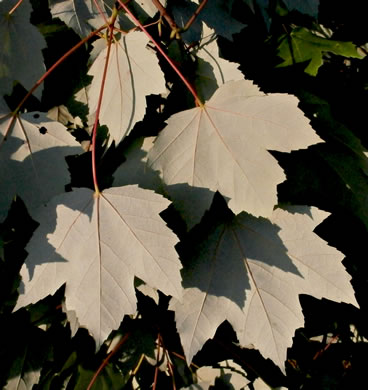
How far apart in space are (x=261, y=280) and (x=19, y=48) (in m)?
0.68

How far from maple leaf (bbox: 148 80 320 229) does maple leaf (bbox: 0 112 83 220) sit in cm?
17

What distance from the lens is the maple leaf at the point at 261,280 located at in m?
0.97

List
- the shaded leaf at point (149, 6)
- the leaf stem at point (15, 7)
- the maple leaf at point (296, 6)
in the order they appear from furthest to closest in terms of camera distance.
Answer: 1. the maple leaf at point (296, 6)
2. the shaded leaf at point (149, 6)
3. the leaf stem at point (15, 7)

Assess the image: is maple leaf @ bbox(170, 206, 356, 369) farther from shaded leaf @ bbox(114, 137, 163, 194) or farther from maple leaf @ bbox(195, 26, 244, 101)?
maple leaf @ bbox(195, 26, 244, 101)

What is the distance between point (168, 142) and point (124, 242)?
0.20 metres

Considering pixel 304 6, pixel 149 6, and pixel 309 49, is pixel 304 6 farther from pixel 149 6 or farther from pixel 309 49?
pixel 149 6

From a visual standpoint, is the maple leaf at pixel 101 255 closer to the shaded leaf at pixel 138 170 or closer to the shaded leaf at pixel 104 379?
the shaded leaf at pixel 138 170

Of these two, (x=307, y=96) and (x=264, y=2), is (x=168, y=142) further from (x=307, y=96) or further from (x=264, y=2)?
(x=264, y=2)

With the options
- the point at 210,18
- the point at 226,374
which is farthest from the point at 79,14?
the point at 226,374

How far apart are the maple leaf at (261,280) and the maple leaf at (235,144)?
0.54 ft

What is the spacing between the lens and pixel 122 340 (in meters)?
1.22

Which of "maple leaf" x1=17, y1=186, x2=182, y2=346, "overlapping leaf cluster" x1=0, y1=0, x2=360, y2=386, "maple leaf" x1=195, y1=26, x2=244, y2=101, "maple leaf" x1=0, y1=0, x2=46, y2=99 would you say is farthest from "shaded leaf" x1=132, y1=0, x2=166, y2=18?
"maple leaf" x1=17, y1=186, x2=182, y2=346

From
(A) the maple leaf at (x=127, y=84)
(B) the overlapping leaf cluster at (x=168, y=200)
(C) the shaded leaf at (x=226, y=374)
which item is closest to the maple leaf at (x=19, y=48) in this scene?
(B) the overlapping leaf cluster at (x=168, y=200)

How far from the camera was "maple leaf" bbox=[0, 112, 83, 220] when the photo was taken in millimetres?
908
